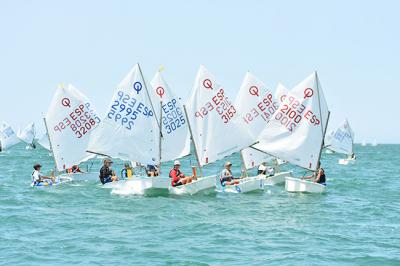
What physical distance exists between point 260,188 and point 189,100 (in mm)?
5683

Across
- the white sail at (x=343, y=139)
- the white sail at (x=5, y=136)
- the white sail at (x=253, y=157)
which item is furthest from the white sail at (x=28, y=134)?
the white sail at (x=253, y=157)

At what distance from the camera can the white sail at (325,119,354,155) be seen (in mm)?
78000

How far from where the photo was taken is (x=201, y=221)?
24.1 metres

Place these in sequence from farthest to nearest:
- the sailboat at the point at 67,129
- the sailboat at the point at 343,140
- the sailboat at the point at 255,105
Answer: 1. the sailboat at the point at 343,140
2. the sailboat at the point at 67,129
3. the sailboat at the point at 255,105

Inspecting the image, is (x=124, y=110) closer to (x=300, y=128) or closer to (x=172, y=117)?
(x=172, y=117)

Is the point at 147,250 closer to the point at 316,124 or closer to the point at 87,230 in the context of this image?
the point at 87,230

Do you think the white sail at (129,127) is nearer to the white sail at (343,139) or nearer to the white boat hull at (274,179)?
the white boat hull at (274,179)

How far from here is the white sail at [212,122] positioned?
31812 millimetres

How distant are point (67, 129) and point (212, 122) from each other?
33.9 ft

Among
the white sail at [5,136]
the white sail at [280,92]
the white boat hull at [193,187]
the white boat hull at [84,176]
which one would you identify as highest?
the white sail at [5,136]

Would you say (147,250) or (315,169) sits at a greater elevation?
(315,169)

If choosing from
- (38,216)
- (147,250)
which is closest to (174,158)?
(38,216)

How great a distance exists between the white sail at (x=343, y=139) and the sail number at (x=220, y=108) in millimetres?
47345

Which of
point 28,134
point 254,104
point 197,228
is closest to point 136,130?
point 254,104
